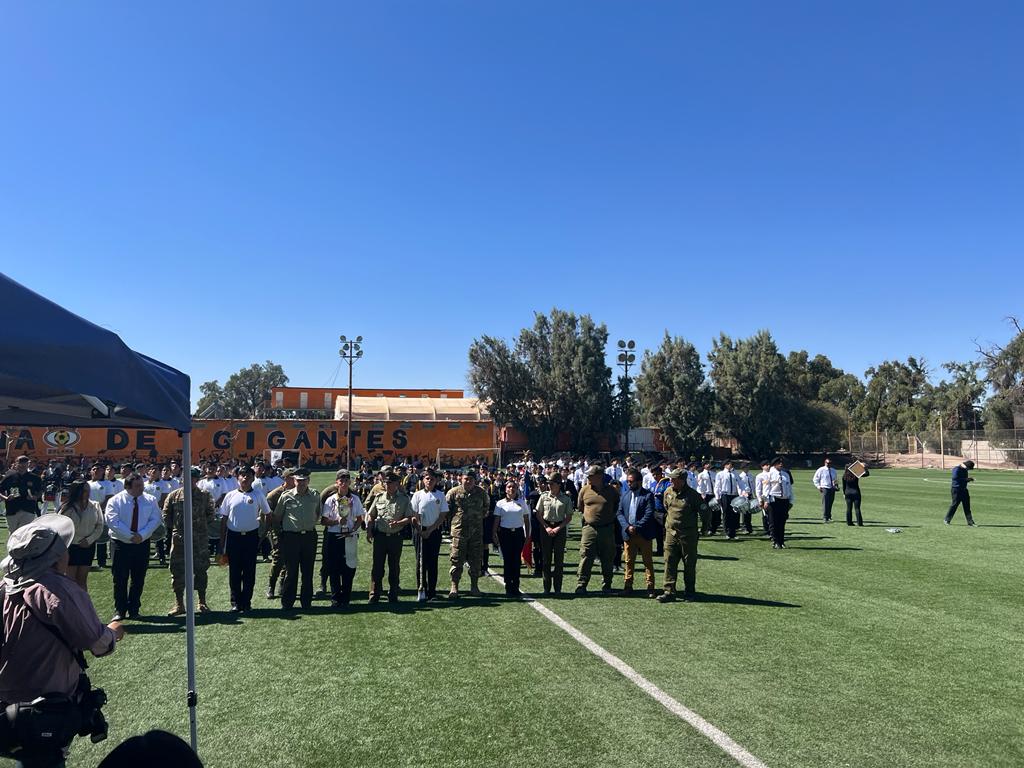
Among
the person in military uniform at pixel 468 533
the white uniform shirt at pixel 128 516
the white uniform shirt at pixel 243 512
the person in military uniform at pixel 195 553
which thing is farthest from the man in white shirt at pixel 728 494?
the white uniform shirt at pixel 128 516

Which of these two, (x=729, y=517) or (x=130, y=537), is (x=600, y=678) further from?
(x=729, y=517)

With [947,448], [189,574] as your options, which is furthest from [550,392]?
[189,574]

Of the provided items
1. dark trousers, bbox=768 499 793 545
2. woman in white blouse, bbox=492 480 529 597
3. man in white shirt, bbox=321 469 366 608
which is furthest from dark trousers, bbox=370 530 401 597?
dark trousers, bbox=768 499 793 545

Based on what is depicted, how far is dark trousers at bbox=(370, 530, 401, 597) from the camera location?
10.4 m

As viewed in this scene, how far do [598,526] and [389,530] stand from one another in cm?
319

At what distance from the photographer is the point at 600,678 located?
6.80m

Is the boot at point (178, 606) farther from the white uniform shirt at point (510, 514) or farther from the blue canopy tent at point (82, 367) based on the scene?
the blue canopy tent at point (82, 367)

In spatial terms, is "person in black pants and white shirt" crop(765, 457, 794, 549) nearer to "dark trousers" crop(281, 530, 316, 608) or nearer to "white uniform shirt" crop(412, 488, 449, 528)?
"white uniform shirt" crop(412, 488, 449, 528)

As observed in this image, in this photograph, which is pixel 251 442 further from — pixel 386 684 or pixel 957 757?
pixel 957 757

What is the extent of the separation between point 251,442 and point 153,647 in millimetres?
39101

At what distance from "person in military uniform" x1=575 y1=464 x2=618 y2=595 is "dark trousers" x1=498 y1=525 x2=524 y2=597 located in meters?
0.98

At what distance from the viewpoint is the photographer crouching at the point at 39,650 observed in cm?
332

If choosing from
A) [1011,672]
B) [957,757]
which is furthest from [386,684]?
[1011,672]

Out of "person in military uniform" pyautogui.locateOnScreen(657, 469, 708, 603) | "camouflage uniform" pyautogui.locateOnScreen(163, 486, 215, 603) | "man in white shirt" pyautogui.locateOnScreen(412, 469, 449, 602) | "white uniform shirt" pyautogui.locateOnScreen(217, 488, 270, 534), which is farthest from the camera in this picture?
"man in white shirt" pyautogui.locateOnScreen(412, 469, 449, 602)
